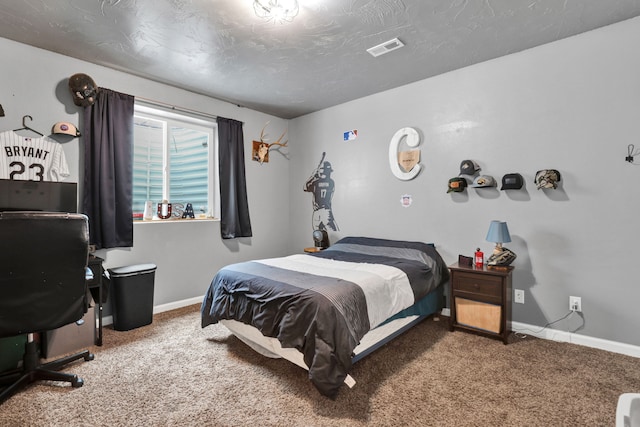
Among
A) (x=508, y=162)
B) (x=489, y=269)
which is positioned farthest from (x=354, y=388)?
(x=508, y=162)

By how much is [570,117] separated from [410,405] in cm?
265

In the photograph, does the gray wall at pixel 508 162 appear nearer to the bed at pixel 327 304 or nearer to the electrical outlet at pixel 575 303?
the electrical outlet at pixel 575 303

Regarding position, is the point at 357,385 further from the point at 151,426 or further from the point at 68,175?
the point at 68,175

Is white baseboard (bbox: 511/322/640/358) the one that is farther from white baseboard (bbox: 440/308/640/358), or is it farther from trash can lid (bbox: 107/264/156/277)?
trash can lid (bbox: 107/264/156/277)

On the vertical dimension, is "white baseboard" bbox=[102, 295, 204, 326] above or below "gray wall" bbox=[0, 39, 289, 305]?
below

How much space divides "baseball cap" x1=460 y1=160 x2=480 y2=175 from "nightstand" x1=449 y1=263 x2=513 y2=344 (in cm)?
93

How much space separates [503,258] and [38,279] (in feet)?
11.1

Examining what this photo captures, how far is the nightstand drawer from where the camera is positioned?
263 cm

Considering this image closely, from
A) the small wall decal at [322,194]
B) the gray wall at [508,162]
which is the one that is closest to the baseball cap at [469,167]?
the gray wall at [508,162]

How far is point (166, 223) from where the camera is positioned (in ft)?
11.5

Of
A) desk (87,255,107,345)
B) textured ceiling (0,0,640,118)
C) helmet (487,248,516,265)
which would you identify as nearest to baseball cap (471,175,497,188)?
helmet (487,248,516,265)

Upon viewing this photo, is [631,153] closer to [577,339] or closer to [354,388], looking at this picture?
[577,339]

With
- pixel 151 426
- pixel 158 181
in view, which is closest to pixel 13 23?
pixel 158 181

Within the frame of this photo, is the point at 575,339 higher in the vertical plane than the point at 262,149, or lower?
lower
